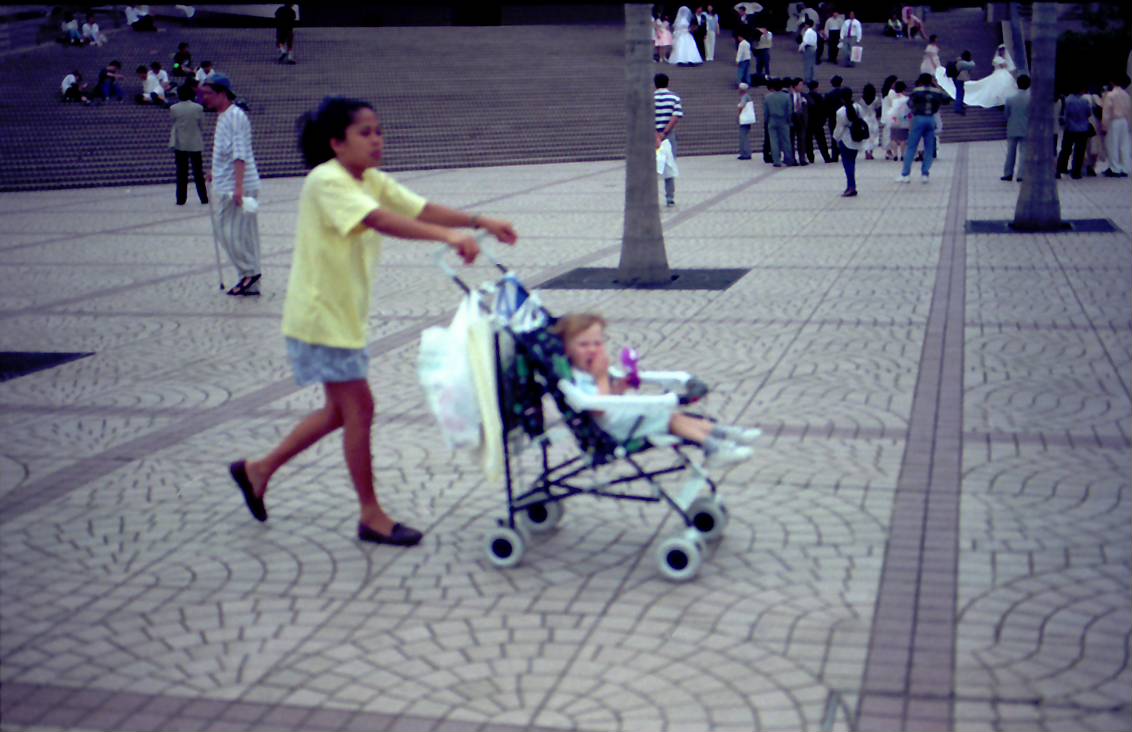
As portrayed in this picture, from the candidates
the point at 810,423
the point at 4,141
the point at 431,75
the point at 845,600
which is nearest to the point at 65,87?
the point at 4,141

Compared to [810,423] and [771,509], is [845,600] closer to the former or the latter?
[771,509]

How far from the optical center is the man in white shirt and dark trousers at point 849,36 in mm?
36312

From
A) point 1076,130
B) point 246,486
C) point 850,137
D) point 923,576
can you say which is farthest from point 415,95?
point 923,576

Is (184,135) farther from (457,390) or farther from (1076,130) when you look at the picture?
(457,390)

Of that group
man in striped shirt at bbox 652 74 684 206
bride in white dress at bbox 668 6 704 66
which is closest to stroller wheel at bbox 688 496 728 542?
man in striped shirt at bbox 652 74 684 206

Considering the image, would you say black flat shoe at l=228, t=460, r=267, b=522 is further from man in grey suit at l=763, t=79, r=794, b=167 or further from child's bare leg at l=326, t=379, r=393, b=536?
man in grey suit at l=763, t=79, r=794, b=167

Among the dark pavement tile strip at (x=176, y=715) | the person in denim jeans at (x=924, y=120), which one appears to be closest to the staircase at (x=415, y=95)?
the person in denim jeans at (x=924, y=120)

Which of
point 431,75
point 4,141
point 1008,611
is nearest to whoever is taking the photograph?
point 1008,611

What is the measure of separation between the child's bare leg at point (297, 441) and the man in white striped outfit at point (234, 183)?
5423 millimetres

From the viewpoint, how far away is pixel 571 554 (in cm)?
521

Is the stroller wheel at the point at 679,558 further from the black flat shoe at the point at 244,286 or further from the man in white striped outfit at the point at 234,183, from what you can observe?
the black flat shoe at the point at 244,286

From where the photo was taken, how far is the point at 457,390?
4820 mm

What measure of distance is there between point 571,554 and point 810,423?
6.83 ft

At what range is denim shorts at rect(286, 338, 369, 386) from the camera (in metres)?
5.21
